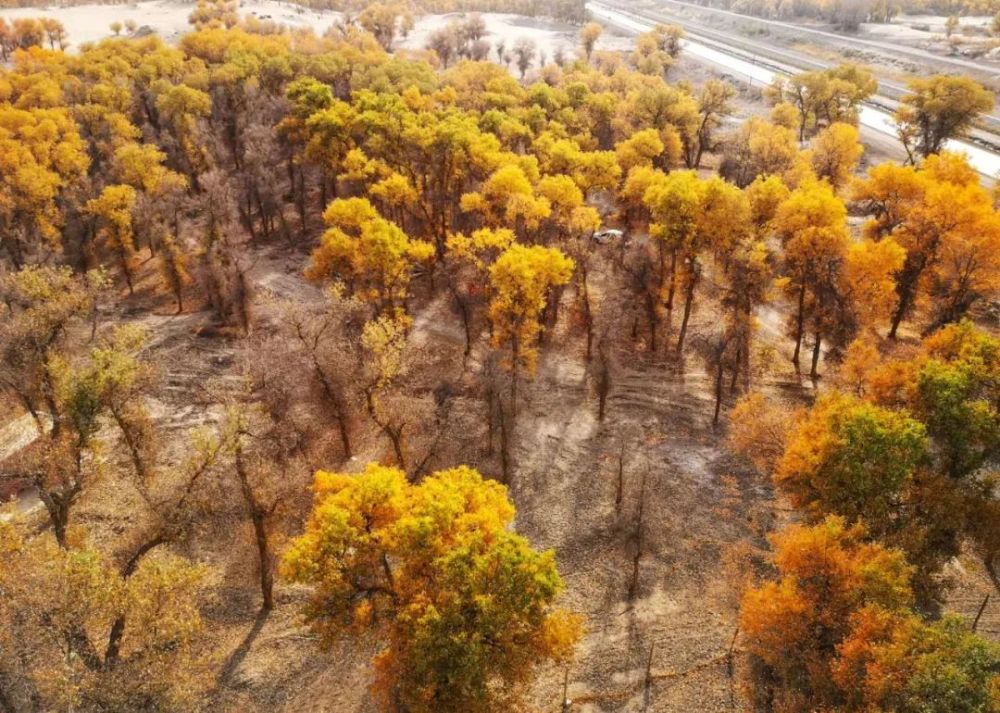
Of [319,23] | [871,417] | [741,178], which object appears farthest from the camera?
[319,23]

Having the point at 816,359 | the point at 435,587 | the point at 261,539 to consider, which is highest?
the point at 435,587

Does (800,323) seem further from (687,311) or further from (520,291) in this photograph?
(520,291)

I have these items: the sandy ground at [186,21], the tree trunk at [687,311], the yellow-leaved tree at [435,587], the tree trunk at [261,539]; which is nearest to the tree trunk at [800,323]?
the tree trunk at [687,311]

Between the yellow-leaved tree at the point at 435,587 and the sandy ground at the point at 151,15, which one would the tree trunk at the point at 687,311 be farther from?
the sandy ground at the point at 151,15

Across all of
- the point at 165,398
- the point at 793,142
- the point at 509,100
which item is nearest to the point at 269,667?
the point at 165,398

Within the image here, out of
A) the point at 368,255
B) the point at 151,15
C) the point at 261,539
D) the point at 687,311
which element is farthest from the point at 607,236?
the point at 151,15

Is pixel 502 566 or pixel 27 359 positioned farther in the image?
pixel 27 359

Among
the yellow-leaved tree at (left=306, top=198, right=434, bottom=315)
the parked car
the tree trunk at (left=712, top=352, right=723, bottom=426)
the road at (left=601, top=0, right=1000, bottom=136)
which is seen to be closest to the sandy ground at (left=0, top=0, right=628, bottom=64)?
the road at (left=601, top=0, right=1000, bottom=136)

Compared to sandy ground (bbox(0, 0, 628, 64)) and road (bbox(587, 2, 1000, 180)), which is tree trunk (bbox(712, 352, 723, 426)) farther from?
sandy ground (bbox(0, 0, 628, 64))

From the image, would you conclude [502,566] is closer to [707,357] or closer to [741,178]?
[707,357]
